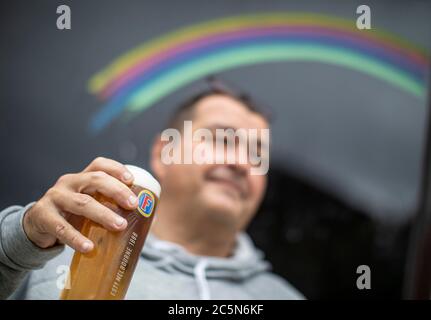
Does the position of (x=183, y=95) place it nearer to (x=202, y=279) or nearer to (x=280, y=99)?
(x=280, y=99)

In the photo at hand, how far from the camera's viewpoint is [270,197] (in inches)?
54.7

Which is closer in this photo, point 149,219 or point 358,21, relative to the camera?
point 149,219

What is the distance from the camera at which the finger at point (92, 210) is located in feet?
2.48

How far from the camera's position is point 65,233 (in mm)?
771

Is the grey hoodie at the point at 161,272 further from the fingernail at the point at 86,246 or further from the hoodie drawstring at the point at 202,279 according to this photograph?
the fingernail at the point at 86,246

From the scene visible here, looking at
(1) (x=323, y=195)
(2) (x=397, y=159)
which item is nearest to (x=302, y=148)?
(1) (x=323, y=195)

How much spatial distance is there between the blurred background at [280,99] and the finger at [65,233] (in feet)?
→ 0.85

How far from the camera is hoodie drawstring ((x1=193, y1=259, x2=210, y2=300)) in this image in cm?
110

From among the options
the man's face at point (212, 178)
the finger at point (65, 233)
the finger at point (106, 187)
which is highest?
the man's face at point (212, 178)

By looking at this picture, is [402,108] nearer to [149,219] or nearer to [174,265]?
[174,265]

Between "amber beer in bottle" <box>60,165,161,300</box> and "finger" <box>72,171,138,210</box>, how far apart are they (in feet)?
0.03

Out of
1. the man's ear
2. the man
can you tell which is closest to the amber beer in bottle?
the man

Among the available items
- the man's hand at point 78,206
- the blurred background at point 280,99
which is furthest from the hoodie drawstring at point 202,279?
the man's hand at point 78,206
